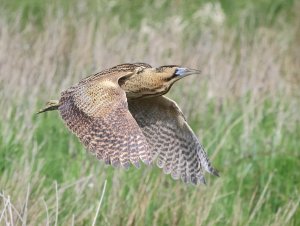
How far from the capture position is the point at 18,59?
822 cm

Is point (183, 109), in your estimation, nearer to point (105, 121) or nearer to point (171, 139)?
point (171, 139)

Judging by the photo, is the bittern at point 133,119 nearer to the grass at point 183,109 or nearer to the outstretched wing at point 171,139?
the outstretched wing at point 171,139

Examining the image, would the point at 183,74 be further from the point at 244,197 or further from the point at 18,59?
the point at 18,59

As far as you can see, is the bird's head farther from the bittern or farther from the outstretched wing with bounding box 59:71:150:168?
the outstretched wing with bounding box 59:71:150:168

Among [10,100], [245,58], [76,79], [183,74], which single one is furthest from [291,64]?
[183,74]

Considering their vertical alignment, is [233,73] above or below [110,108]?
above

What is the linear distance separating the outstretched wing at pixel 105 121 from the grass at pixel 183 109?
9.5 inches

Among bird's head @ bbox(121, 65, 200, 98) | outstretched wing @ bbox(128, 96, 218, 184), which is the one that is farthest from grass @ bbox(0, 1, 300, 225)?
bird's head @ bbox(121, 65, 200, 98)

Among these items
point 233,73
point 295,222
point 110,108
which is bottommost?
point 295,222

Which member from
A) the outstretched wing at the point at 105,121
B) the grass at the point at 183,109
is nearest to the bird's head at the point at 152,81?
the outstretched wing at the point at 105,121

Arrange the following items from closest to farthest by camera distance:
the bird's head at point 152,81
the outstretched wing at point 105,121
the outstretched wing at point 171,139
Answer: the outstretched wing at point 105,121, the bird's head at point 152,81, the outstretched wing at point 171,139

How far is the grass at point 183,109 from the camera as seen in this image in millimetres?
5688

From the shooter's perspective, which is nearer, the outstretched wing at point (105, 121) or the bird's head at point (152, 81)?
the outstretched wing at point (105, 121)

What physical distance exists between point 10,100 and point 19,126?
1.74ft
